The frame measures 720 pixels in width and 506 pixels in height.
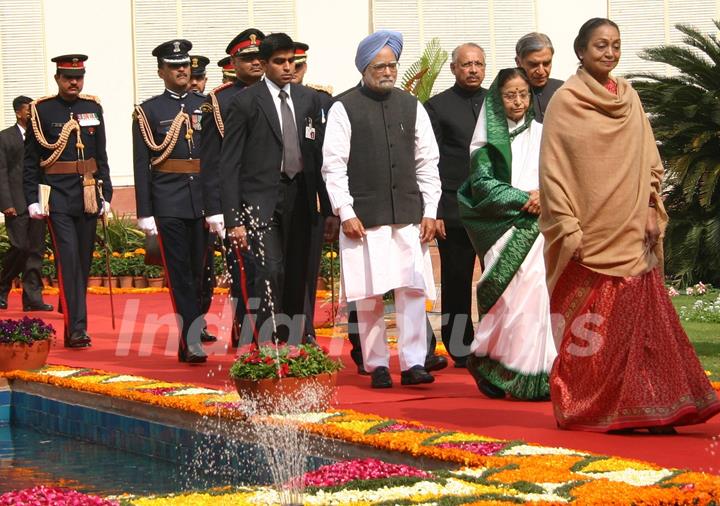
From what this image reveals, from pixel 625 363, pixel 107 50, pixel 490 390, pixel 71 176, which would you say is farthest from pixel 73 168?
pixel 107 50

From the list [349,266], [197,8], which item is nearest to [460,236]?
[349,266]

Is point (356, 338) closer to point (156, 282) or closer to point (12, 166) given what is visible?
point (12, 166)

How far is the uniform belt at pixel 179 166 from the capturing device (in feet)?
35.1

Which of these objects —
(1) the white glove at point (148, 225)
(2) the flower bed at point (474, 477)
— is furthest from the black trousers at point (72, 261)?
(2) the flower bed at point (474, 477)

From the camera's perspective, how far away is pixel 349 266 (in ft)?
28.3

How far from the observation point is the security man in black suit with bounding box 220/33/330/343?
29.1 ft

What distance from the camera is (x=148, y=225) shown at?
34.9ft

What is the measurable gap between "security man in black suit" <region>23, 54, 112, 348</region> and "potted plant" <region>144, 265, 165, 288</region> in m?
5.84

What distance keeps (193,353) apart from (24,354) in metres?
1.11

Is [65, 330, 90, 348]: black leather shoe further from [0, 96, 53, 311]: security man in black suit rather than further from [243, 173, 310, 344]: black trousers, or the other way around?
[0, 96, 53, 311]: security man in black suit

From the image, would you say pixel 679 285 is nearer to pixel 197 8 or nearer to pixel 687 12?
pixel 687 12

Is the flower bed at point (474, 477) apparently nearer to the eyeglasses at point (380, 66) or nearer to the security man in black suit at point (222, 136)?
the eyeglasses at point (380, 66)

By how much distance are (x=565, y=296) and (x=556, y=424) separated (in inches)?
23.7

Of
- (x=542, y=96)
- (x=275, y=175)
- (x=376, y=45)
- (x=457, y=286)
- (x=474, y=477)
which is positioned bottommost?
(x=474, y=477)
